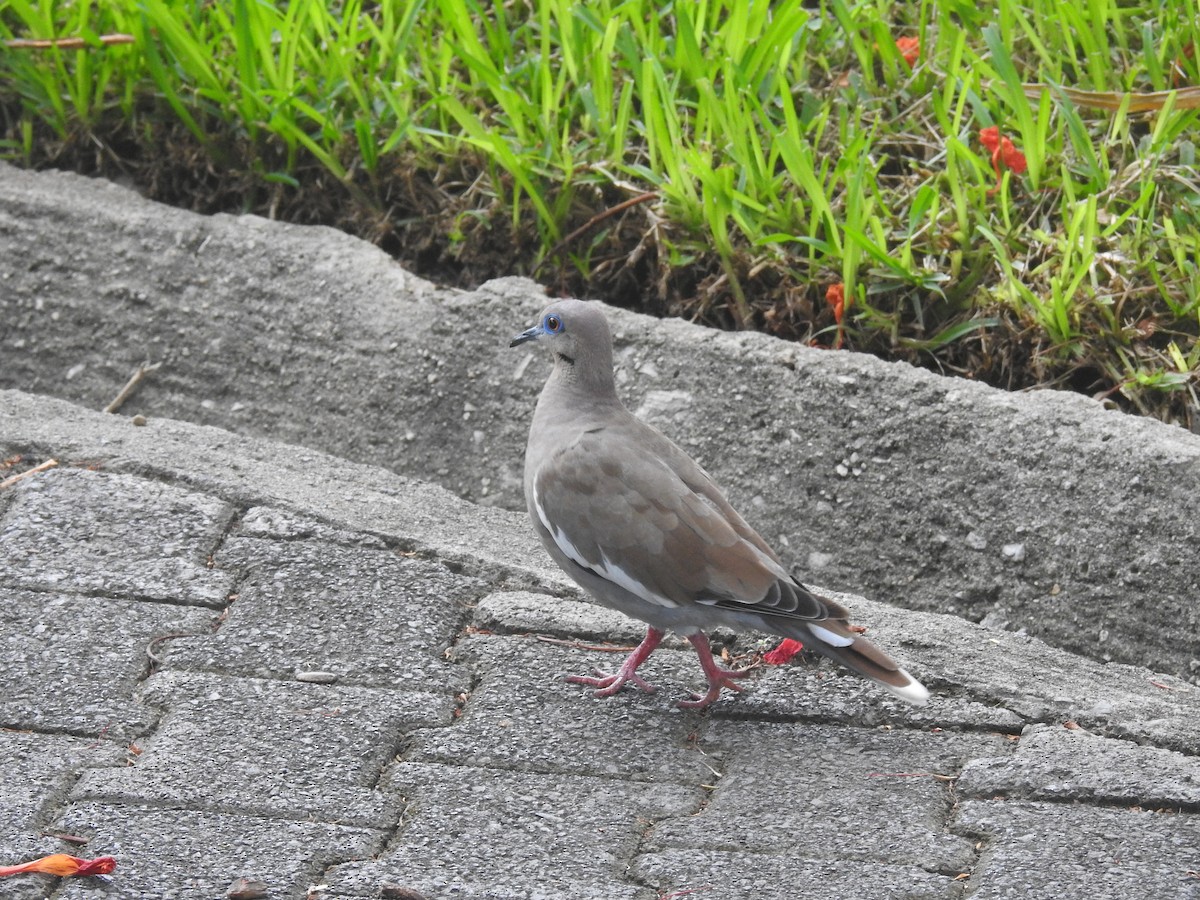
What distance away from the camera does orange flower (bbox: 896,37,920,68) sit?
192 inches

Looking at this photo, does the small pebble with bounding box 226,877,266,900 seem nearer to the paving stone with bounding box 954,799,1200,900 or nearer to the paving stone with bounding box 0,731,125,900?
the paving stone with bounding box 0,731,125,900

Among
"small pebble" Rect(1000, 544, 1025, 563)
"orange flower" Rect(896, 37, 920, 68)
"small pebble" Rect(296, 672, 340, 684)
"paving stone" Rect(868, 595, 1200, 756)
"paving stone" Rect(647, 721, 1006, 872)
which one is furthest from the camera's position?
"orange flower" Rect(896, 37, 920, 68)

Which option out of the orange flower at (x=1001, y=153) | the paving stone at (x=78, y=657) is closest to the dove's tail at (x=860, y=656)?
the paving stone at (x=78, y=657)

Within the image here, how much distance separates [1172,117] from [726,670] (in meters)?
2.26

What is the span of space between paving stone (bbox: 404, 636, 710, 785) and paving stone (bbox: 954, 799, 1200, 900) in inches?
23.0

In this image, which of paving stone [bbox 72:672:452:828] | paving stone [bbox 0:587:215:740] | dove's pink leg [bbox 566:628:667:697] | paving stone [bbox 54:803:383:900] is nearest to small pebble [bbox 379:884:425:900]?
paving stone [bbox 54:803:383:900]

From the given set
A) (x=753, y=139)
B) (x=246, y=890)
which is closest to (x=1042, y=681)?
(x=246, y=890)

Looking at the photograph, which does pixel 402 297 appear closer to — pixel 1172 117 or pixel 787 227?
pixel 787 227

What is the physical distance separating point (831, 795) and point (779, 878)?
32 centimetres

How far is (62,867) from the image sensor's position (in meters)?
2.51

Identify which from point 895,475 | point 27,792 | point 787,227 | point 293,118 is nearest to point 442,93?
point 293,118

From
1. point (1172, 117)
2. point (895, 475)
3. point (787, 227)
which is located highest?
point (1172, 117)

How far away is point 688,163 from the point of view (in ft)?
14.6

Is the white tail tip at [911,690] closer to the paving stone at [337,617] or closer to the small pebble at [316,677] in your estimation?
the paving stone at [337,617]
